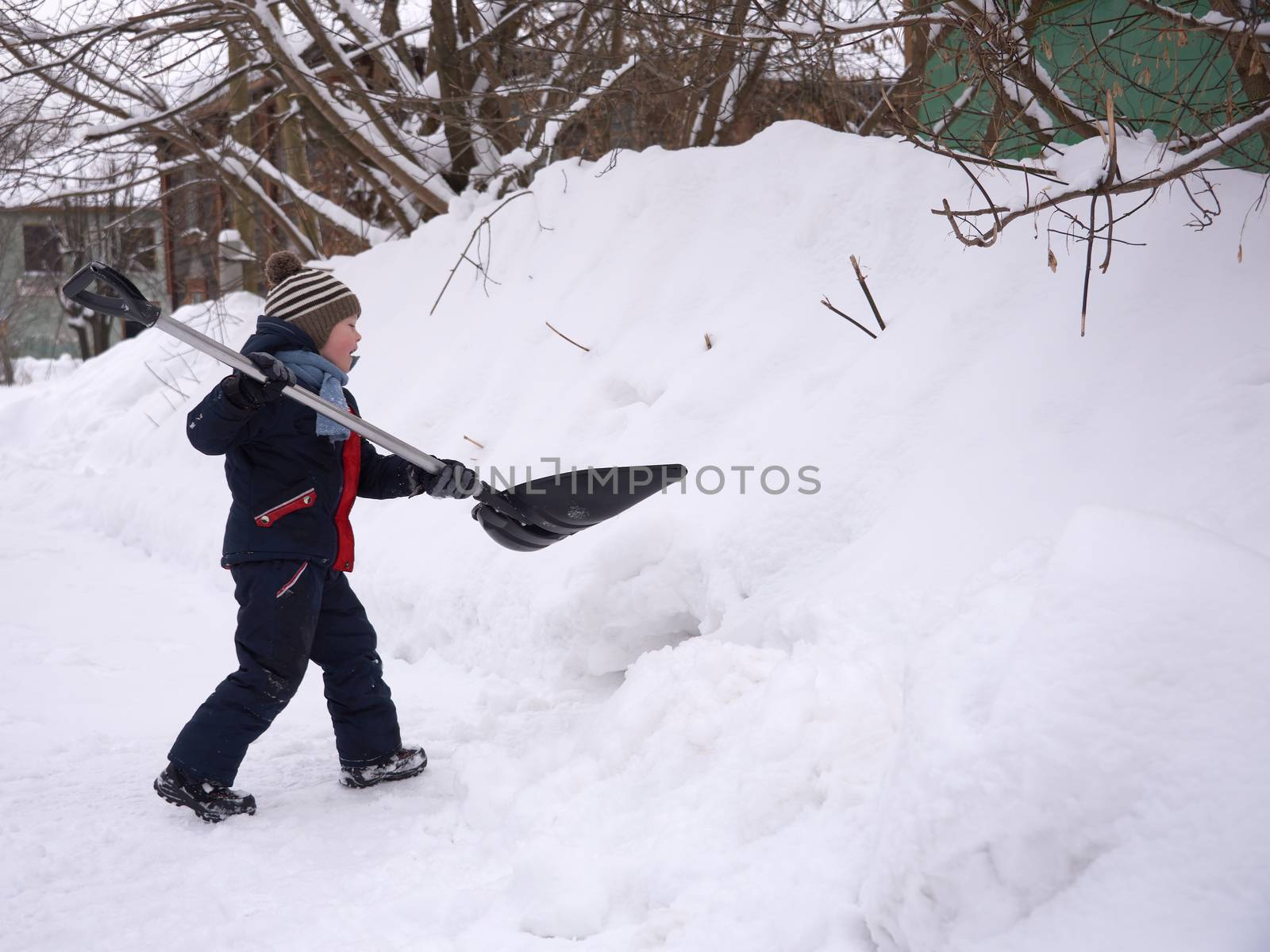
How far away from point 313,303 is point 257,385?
38cm

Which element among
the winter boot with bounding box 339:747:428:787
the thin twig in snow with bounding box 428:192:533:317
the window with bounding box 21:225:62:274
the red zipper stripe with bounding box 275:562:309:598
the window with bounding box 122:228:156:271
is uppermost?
the window with bounding box 21:225:62:274

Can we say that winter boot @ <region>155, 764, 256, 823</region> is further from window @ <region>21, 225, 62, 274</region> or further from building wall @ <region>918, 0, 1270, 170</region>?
window @ <region>21, 225, 62, 274</region>

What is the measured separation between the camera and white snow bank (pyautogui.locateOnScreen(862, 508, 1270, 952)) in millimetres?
1357

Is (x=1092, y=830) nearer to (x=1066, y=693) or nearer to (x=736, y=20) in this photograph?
(x=1066, y=693)

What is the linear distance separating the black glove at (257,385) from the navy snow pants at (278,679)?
44cm

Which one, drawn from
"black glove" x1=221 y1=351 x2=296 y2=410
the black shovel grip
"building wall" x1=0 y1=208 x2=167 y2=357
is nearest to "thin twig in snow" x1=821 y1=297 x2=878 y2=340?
"black glove" x1=221 y1=351 x2=296 y2=410

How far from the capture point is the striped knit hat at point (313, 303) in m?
2.70

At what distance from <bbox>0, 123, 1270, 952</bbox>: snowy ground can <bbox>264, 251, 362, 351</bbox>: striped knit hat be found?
115 cm

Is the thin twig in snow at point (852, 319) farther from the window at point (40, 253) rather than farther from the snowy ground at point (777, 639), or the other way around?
the window at point (40, 253)

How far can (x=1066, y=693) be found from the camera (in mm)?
1521

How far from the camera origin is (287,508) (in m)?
2.57

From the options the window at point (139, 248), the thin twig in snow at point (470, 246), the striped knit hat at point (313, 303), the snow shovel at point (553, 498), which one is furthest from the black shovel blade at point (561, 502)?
the window at point (139, 248)

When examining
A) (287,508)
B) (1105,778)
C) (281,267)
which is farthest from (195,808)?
(1105,778)

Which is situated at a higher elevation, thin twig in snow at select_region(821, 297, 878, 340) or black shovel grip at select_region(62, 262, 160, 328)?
black shovel grip at select_region(62, 262, 160, 328)
